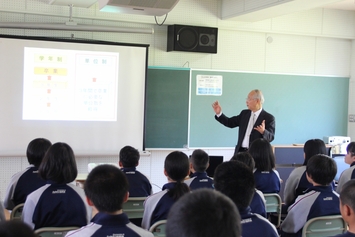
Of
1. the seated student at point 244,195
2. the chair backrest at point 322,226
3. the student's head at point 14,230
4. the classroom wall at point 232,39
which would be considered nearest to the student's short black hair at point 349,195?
the seated student at point 244,195

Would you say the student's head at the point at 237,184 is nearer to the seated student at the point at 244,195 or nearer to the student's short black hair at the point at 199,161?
the seated student at the point at 244,195

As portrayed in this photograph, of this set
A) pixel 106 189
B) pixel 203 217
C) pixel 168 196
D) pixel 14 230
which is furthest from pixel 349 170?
pixel 14 230

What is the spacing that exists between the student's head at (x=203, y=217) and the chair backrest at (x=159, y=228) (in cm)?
164

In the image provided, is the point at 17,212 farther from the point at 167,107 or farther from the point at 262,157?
the point at 167,107

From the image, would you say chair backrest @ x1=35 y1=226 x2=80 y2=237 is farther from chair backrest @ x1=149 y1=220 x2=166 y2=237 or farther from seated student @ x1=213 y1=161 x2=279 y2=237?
seated student @ x1=213 y1=161 x2=279 y2=237

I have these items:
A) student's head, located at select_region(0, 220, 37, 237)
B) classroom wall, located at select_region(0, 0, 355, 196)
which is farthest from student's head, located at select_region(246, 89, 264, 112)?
student's head, located at select_region(0, 220, 37, 237)

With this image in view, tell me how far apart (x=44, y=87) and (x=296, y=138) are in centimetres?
405

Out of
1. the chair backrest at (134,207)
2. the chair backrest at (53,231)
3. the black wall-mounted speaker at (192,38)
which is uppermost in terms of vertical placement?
the black wall-mounted speaker at (192,38)

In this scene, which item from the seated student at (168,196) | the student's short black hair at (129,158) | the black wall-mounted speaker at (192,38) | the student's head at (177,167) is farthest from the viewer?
the black wall-mounted speaker at (192,38)

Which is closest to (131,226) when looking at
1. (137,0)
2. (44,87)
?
(137,0)

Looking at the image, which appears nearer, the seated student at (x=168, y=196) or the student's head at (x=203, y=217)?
the student's head at (x=203, y=217)

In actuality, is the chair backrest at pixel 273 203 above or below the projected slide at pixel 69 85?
below

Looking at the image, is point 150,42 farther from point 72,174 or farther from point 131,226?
point 131,226

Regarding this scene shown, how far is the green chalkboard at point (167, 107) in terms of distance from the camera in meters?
6.05
